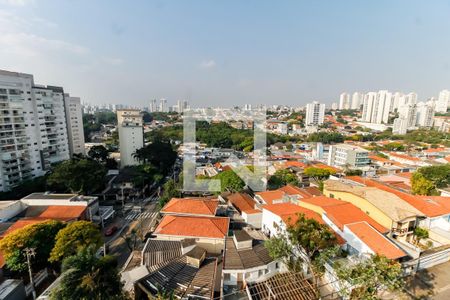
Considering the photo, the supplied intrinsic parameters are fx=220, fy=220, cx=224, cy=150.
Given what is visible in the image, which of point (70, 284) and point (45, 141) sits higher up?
point (45, 141)

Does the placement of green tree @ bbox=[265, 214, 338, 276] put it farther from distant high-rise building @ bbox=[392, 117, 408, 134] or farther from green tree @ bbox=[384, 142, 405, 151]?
distant high-rise building @ bbox=[392, 117, 408, 134]

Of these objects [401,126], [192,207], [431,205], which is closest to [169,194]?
[192,207]

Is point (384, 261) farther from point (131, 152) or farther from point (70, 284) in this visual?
point (131, 152)

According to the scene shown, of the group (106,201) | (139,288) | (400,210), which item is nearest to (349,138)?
(400,210)

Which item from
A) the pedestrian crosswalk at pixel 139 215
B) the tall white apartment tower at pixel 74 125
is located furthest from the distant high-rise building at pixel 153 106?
the pedestrian crosswalk at pixel 139 215

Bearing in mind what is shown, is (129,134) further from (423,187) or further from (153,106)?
(153,106)

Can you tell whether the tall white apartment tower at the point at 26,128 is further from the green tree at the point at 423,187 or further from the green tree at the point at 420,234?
the green tree at the point at 423,187
